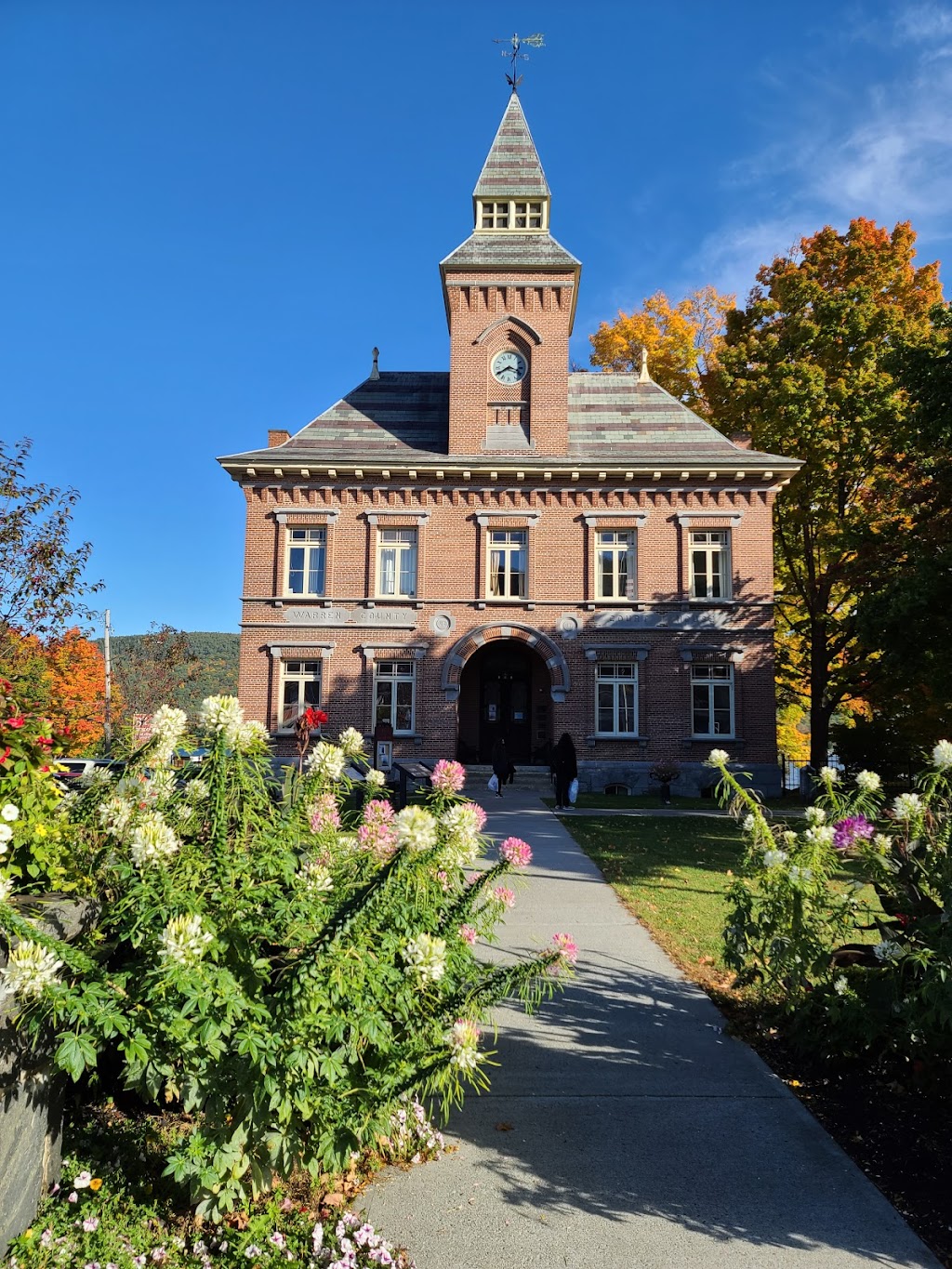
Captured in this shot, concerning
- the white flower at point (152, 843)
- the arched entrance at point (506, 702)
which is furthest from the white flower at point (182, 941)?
the arched entrance at point (506, 702)

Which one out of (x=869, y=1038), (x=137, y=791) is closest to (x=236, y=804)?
(x=137, y=791)

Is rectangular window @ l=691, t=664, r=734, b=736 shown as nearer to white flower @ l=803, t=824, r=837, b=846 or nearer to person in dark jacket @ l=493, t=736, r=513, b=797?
person in dark jacket @ l=493, t=736, r=513, b=797

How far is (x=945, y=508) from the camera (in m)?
17.6

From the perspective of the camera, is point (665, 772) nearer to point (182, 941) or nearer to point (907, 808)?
point (907, 808)

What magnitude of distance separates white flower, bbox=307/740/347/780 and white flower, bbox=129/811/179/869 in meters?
0.86

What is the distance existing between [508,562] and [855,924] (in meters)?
19.7

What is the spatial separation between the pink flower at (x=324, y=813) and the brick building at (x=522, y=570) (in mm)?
19157

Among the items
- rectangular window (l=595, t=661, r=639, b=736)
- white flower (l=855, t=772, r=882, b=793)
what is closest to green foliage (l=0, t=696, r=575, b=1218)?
white flower (l=855, t=772, r=882, b=793)

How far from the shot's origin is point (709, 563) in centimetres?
2375

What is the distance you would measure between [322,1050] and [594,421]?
23.9 m

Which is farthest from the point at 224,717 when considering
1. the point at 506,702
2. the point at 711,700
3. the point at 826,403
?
the point at 826,403

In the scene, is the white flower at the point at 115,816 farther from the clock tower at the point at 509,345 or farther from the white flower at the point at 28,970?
the clock tower at the point at 509,345

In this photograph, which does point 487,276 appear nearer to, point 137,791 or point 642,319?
point 642,319

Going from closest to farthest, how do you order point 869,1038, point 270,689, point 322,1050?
point 322,1050
point 869,1038
point 270,689
